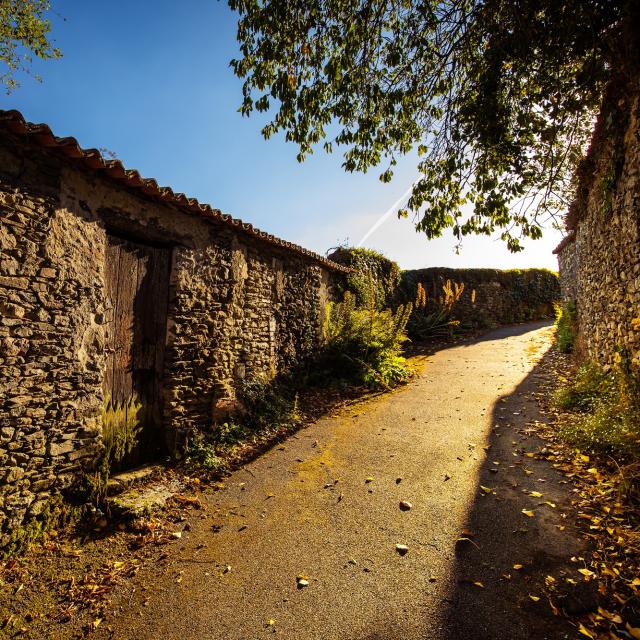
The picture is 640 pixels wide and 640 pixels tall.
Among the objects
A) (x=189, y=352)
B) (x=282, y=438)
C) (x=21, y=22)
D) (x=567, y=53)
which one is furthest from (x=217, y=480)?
(x=21, y=22)

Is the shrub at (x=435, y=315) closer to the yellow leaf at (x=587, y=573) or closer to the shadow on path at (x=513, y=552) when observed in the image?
the shadow on path at (x=513, y=552)

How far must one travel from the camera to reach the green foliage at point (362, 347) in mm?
8188

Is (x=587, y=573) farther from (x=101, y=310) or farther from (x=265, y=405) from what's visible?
(x=101, y=310)

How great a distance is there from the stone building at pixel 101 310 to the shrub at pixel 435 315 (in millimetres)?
7448

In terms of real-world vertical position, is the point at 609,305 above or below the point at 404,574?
above

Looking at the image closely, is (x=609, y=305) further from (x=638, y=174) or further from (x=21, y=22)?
(x=21, y=22)

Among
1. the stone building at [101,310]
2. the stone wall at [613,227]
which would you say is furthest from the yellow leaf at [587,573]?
the stone building at [101,310]

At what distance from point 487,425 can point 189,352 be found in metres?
4.60

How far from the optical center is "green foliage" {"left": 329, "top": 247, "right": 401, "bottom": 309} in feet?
34.2

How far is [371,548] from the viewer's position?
10.1 feet

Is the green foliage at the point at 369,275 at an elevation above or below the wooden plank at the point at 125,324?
above

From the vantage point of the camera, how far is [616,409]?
407 centimetres

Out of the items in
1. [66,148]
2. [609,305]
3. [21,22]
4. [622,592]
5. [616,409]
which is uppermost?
[21,22]

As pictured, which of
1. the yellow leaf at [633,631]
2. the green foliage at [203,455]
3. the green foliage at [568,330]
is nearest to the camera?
the yellow leaf at [633,631]
